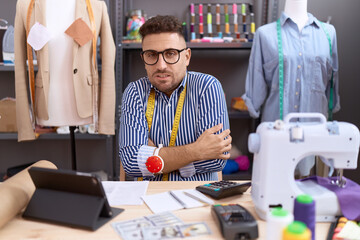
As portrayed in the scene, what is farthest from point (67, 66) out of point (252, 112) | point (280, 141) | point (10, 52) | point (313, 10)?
point (313, 10)

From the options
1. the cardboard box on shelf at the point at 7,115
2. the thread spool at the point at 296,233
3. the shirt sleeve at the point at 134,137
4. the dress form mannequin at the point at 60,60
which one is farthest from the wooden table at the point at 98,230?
the cardboard box on shelf at the point at 7,115

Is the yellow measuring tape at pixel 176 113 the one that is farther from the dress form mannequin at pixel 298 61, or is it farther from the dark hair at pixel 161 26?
the dress form mannequin at pixel 298 61

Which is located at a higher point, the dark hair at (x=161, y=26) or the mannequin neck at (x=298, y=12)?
the mannequin neck at (x=298, y=12)

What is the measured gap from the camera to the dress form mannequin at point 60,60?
2391 millimetres

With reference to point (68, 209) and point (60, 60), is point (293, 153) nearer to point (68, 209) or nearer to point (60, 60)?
point (68, 209)

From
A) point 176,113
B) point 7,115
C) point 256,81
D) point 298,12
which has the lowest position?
point 7,115

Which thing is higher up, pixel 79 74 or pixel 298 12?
pixel 298 12

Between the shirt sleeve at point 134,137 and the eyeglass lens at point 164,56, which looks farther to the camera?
the eyeglass lens at point 164,56

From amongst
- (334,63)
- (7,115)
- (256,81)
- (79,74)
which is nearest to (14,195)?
(79,74)

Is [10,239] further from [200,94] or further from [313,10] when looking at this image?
[313,10]

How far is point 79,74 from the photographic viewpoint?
2.40m

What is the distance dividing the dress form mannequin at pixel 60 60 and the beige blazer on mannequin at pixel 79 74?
0.04 meters

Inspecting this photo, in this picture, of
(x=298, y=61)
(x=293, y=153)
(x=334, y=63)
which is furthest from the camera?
(x=334, y=63)

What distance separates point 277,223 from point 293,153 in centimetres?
37
